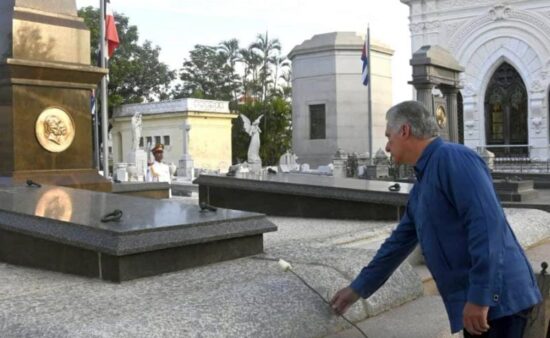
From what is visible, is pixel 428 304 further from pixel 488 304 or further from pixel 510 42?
pixel 510 42

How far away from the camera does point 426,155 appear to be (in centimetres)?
254

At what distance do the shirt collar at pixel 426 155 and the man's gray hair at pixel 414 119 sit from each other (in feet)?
0.15

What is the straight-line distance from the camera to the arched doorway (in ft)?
95.4

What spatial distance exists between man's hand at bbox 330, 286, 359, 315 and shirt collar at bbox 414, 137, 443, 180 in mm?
672

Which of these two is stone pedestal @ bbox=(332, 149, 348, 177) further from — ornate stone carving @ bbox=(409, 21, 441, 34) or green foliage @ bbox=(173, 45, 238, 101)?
green foliage @ bbox=(173, 45, 238, 101)

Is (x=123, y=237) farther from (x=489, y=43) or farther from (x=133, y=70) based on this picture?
(x=133, y=70)

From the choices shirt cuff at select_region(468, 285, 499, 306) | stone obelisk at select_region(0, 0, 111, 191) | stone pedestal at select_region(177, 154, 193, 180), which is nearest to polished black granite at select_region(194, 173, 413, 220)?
stone obelisk at select_region(0, 0, 111, 191)

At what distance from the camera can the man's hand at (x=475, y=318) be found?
2.29 m

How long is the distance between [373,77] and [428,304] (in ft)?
92.5

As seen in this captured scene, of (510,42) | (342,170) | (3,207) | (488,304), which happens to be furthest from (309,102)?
(488,304)

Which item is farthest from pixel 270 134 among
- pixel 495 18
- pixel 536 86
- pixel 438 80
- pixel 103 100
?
pixel 103 100

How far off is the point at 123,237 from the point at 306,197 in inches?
148

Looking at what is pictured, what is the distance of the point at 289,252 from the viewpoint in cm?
435

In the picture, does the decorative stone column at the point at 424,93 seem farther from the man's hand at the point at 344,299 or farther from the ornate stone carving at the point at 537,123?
the man's hand at the point at 344,299
